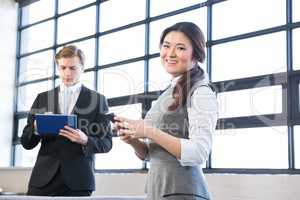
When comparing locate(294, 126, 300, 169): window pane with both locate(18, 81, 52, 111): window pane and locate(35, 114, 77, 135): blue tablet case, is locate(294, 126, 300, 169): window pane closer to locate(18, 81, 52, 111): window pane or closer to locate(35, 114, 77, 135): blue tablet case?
locate(35, 114, 77, 135): blue tablet case

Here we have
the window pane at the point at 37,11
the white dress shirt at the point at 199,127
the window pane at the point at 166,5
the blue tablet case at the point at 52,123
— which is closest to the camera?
the white dress shirt at the point at 199,127

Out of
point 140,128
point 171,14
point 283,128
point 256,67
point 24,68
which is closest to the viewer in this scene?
point 140,128

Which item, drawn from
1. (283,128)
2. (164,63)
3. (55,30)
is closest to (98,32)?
(55,30)

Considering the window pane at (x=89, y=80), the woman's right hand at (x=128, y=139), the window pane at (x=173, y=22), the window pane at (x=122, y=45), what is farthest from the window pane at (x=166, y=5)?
the woman's right hand at (x=128, y=139)

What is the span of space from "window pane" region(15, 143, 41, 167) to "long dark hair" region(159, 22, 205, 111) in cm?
430

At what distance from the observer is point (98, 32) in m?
4.92

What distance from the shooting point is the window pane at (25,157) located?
5594 mm

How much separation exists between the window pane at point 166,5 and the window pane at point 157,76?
421 millimetres

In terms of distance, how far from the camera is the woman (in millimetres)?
1401

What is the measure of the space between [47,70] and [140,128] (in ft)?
14.2

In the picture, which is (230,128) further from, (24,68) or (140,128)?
(24,68)

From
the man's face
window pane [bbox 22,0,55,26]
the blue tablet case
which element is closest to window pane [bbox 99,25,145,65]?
window pane [bbox 22,0,55,26]

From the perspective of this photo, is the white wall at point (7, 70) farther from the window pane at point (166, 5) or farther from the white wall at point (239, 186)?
the window pane at point (166, 5)

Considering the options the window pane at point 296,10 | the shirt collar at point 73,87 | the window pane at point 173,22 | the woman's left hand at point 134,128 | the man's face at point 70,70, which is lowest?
the woman's left hand at point 134,128
